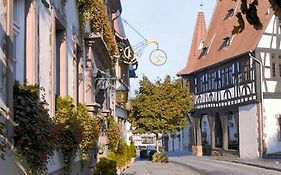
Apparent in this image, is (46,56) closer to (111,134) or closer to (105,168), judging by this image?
(105,168)

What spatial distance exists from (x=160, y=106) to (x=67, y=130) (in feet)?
91.3

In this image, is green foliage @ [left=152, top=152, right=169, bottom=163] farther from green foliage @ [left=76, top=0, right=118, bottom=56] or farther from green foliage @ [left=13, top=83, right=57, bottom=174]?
green foliage @ [left=13, top=83, right=57, bottom=174]

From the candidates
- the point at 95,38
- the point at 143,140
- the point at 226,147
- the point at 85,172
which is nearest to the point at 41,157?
the point at 85,172

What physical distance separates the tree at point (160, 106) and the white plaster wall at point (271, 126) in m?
5.48

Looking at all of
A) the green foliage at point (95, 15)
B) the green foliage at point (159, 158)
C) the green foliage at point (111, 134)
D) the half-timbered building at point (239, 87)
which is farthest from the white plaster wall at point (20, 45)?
the green foliage at point (159, 158)

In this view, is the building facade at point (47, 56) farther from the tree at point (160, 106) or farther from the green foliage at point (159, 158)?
the tree at point (160, 106)

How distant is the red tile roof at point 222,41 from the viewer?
35344 millimetres

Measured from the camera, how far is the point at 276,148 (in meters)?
35.0

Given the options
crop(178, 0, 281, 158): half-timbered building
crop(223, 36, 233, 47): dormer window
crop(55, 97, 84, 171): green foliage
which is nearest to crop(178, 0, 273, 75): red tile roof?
crop(178, 0, 281, 158): half-timbered building

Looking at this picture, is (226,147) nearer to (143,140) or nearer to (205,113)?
(205,113)

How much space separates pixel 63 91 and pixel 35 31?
3.13 meters

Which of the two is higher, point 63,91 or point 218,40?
point 218,40

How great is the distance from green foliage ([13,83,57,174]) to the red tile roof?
29.2 metres

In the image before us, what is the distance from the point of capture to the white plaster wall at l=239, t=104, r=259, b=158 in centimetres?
3566
